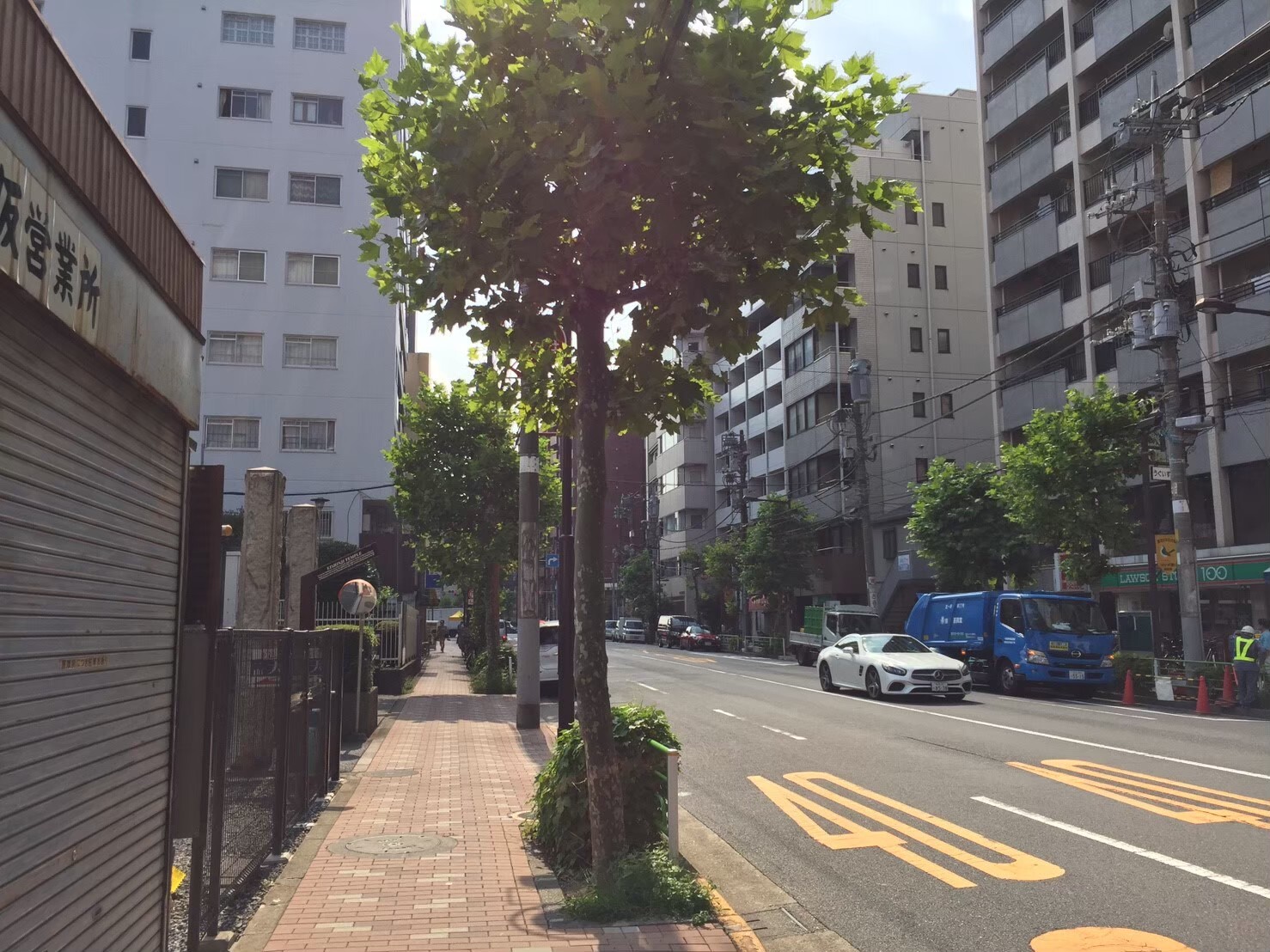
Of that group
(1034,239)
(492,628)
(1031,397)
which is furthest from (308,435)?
(1034,239)

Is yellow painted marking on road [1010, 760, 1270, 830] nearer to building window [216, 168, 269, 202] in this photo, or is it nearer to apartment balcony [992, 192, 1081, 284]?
apartment balcony [992, 192, 1081, 284]

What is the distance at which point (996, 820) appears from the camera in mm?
9523

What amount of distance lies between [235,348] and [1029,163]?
99.7 feet

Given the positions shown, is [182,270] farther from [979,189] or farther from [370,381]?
[979,189]

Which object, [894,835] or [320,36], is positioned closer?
[894,835]

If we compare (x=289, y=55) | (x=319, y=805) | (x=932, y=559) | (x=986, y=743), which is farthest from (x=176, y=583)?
(x=289, y=55)

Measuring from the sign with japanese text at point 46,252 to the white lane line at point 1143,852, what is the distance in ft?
24.7

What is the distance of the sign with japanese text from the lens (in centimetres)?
338

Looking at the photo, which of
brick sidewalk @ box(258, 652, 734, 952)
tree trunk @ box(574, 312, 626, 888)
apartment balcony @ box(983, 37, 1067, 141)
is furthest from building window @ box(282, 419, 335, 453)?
tree trunk @ box(574, 312, 626, 888)

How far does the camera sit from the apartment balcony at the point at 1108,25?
109ft

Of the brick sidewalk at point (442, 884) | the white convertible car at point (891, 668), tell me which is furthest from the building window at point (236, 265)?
the brick sidewalk at point (442, 884)

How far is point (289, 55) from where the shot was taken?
4159 centimetres

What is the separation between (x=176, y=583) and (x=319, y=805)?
5467 millimetres

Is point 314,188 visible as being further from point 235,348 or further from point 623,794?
point 623,794
